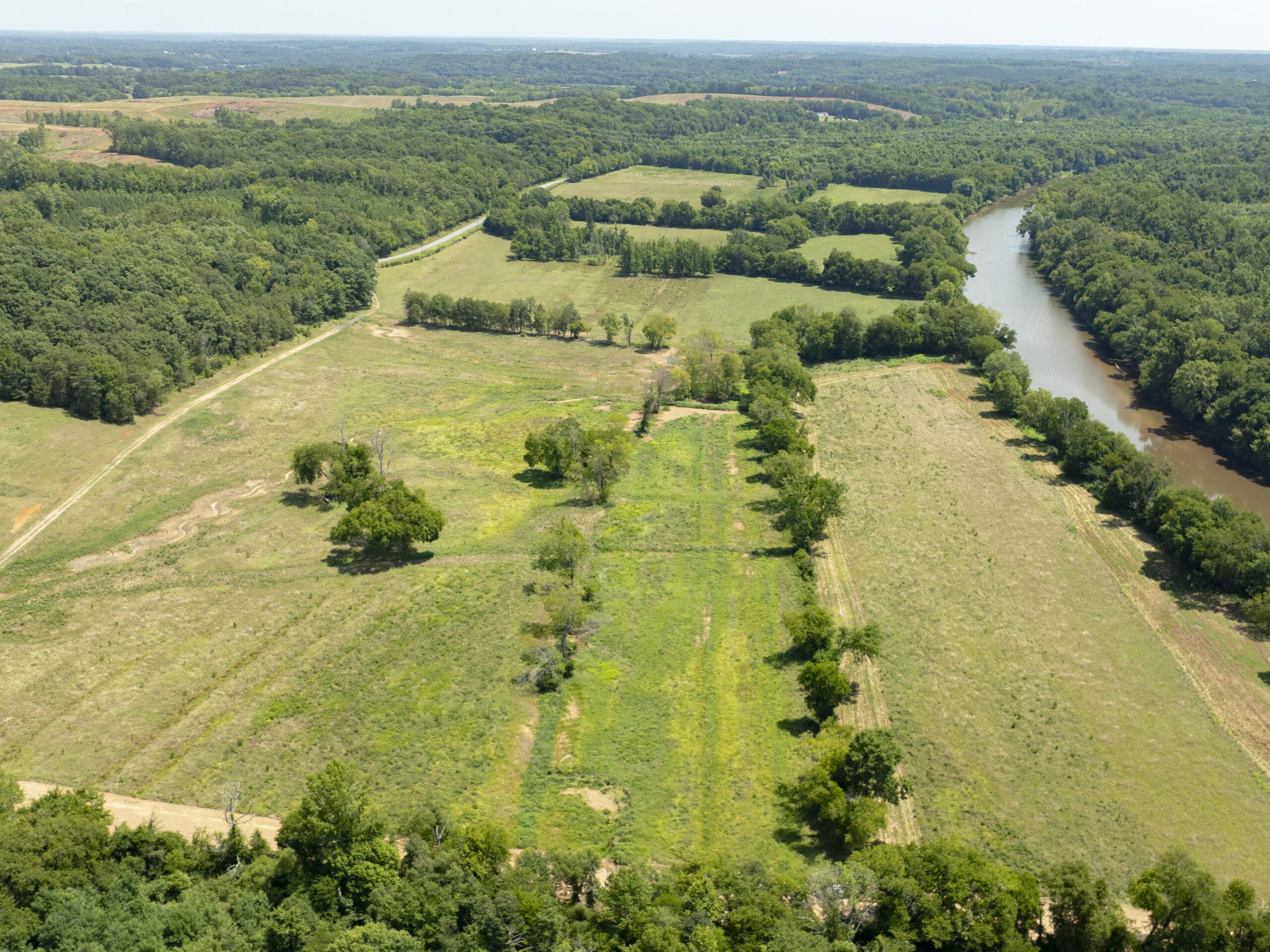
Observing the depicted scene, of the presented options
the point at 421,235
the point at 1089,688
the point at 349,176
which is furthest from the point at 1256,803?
the point at 349,176

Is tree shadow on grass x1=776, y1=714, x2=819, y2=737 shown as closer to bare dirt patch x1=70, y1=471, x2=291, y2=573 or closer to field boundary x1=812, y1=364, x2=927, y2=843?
field boundary x1=812, y1=364, x2=927, y2=843

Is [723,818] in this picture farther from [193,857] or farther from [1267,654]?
[1267,654]

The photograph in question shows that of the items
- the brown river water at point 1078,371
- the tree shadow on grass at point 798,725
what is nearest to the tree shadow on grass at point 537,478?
the tree shadow on grass at point 798,725

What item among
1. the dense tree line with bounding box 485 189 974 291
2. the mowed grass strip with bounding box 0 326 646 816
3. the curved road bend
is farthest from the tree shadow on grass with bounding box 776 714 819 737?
the dense tree line with bounding box 485 189 974 291

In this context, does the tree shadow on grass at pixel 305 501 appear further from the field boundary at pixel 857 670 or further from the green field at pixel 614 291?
the green field at pixel 614 291

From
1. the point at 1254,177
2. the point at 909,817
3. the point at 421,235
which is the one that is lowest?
the point at 909,817

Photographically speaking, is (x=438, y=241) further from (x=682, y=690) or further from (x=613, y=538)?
(x=682, y=690)
